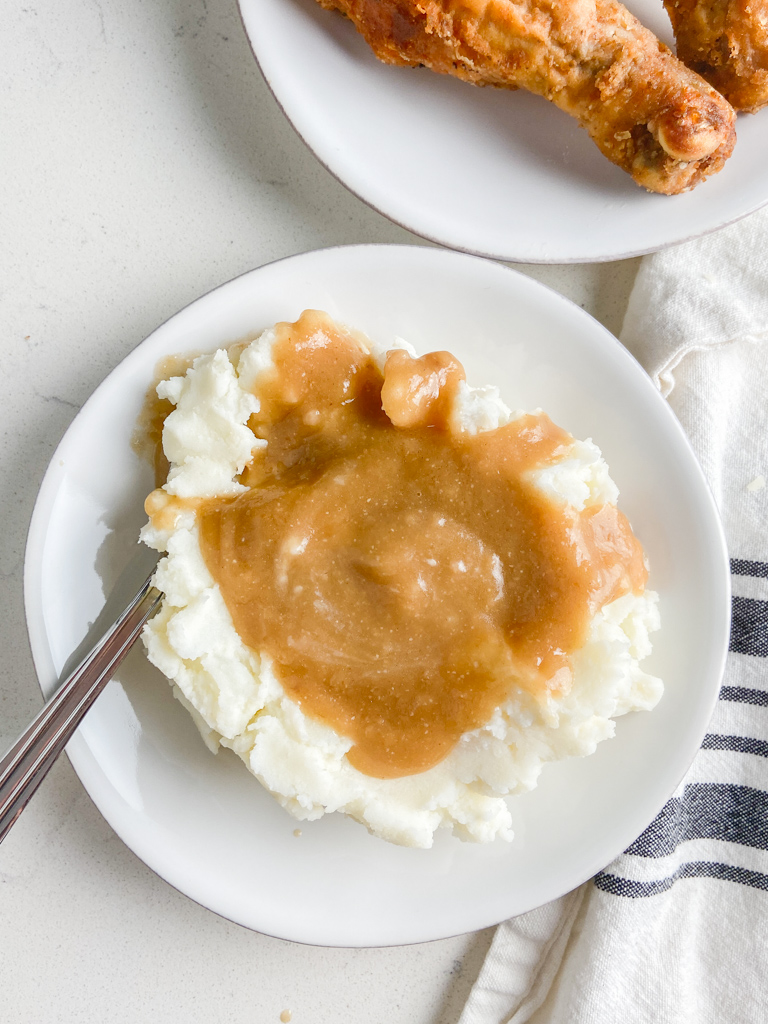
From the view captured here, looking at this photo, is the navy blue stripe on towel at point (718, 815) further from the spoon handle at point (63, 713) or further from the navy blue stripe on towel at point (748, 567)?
the spoon handle at point (63, 713)

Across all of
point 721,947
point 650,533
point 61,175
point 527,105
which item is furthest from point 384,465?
point 721,947

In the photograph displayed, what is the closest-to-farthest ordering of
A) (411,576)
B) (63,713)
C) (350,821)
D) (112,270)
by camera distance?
(411,576) → (63,713) → (350,821) → (112,270)

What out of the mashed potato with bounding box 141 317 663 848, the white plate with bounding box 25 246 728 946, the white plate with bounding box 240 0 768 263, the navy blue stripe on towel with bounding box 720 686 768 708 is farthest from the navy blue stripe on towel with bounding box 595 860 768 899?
the white plate with bounding box 240 0 768 263

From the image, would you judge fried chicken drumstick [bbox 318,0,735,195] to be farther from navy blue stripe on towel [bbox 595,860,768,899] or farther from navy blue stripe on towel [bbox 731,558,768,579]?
navy blue stripe on towel [bbox 595,860,768,899]

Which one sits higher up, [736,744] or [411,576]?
[411,576]

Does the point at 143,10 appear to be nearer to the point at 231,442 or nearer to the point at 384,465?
the point at 231,442

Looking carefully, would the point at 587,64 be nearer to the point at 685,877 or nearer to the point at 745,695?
the point at 745,695

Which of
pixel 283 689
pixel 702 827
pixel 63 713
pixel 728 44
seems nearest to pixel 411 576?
pixel 283 689
